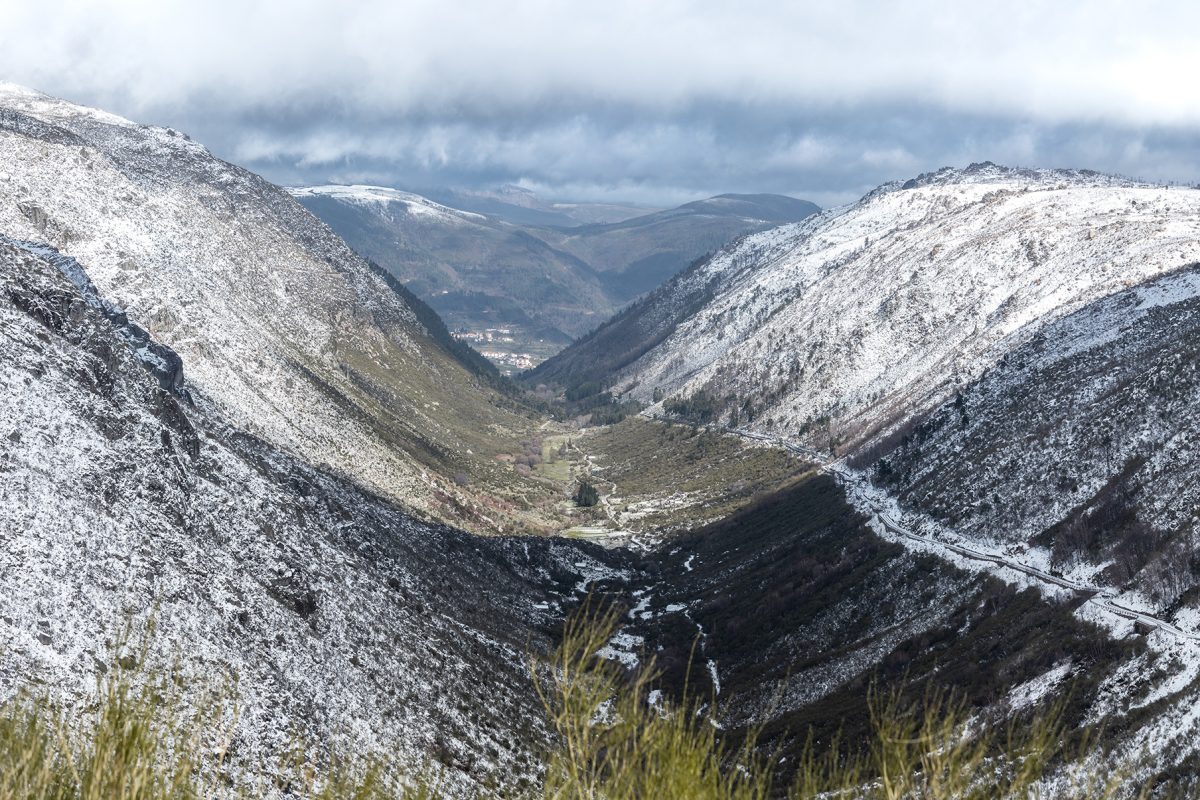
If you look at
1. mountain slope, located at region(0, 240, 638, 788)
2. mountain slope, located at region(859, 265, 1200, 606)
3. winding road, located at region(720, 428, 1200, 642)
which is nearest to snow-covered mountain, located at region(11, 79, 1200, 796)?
mountain slope, located at region(0, 240, 638, 788)

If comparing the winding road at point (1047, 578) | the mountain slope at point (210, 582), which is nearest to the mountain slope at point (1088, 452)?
the winding road at point (1047, 578)

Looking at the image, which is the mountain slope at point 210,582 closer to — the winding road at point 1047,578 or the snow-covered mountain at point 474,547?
the snow-covered mountain at point 474,547

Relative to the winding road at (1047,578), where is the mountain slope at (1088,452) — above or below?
above

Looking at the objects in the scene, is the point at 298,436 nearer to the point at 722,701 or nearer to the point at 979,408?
→ the point at 722,701

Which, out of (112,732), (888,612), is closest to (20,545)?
(112,732)

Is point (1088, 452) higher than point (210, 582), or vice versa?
point (1088, 452)

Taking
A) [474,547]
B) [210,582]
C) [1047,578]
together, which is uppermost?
[210,582]

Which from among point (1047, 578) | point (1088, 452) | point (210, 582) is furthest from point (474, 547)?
point (1088, 452)

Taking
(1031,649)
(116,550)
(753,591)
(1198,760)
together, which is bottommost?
(753,591)

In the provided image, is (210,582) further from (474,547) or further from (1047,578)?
(1047,578)

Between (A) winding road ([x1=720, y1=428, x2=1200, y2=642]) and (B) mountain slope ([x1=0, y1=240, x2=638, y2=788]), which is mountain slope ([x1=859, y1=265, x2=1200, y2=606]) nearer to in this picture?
(A) winding road ([x1=720, y1=428, x2=1200, y2=642])

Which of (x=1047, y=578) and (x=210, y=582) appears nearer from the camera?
(x=210, y=582)
